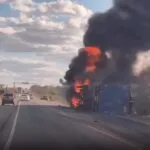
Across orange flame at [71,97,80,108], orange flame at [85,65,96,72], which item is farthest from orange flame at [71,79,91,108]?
orange flame at [85,65,96,72]

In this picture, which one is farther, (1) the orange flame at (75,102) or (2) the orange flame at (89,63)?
(1) the orange flame at (75,102)

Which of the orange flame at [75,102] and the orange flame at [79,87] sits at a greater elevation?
the orange flame at [79,87]

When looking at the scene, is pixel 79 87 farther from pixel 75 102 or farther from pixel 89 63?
pixel 75 102

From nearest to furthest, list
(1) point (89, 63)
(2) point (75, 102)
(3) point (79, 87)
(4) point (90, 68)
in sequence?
(3) point (79, 87) < (1) point (89, 63) < (4) point (90, 68) < (2) point (75, 102)

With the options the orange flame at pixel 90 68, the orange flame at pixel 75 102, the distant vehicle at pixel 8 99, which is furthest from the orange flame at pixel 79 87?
the distant vehicle at pixel 8 99

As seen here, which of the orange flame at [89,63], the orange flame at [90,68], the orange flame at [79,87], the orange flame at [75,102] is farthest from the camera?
the orange flame at [75,102]

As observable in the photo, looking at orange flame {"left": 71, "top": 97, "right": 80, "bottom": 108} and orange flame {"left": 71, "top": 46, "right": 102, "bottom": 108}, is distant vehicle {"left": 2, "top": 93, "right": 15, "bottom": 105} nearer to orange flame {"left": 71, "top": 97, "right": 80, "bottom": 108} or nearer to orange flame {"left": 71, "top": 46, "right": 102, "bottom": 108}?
orange flame {"left": 71, "top": 97, "right": 80, "bottom": 108}

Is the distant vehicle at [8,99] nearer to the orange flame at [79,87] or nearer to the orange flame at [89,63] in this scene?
the orange flame at [79,87]

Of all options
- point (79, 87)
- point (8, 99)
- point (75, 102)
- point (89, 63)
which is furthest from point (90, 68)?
point (8, 99)

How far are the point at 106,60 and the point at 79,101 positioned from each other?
5370mm

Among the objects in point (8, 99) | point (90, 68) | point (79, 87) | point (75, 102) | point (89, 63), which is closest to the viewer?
point (79, 87)

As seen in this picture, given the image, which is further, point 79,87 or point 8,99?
point 8,99

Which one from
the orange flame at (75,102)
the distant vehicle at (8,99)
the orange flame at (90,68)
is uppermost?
the orange flame at (90,68)

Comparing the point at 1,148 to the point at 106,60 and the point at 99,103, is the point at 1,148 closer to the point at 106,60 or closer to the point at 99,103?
the point at 99,103
